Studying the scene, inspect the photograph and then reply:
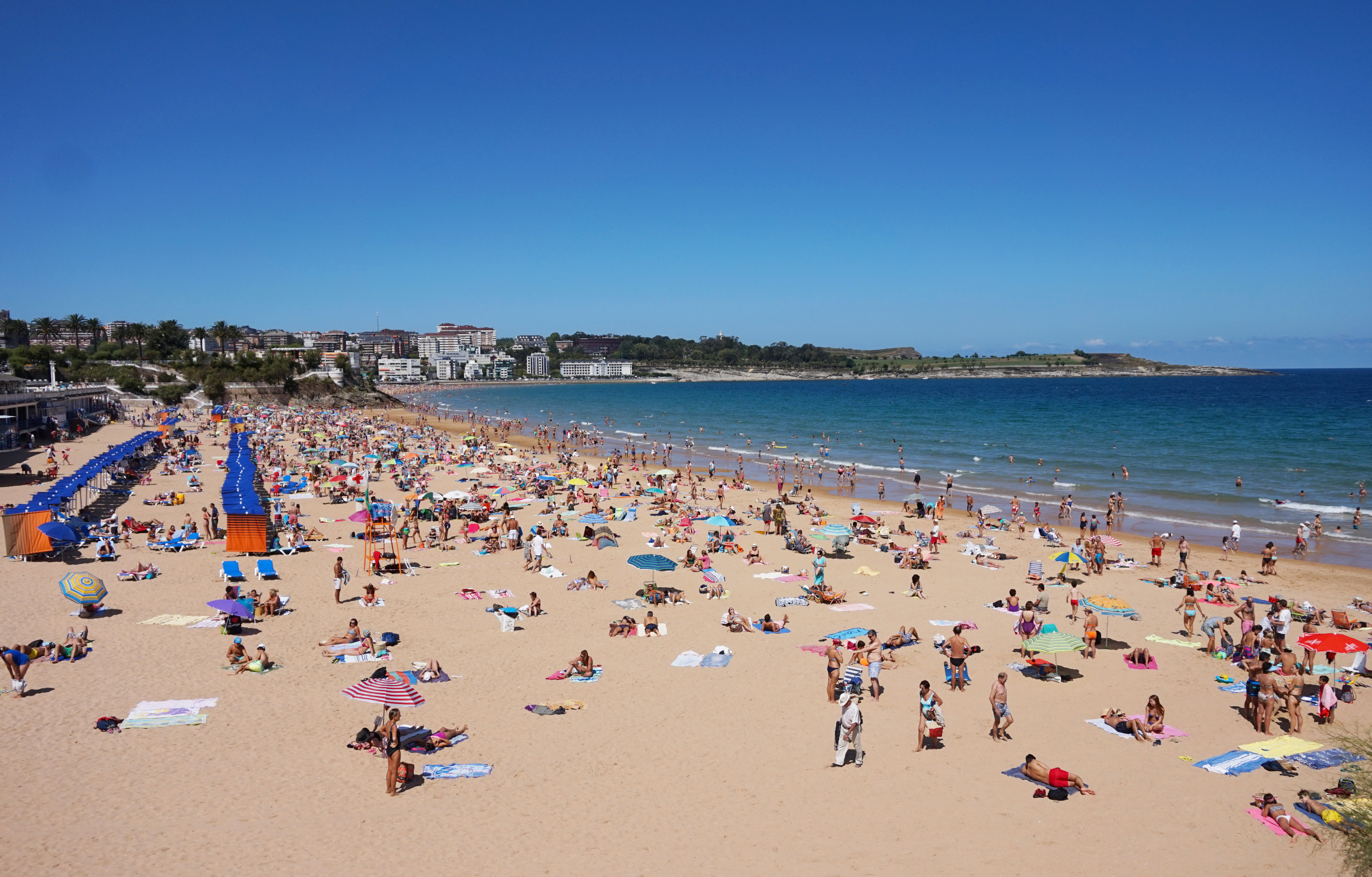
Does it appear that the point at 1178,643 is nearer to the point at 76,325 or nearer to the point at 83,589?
the point at 83,589

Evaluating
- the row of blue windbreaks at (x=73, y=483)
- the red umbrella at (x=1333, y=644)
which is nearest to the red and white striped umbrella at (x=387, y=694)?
the row of blue windbreaks at (x=73, y=483)

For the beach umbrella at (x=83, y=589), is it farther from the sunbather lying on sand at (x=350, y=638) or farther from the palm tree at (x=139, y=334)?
the palm tree at (x=139, y=334)

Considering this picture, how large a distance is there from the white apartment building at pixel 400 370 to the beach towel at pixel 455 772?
174446 millimetres

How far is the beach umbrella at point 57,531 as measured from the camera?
1688 cm

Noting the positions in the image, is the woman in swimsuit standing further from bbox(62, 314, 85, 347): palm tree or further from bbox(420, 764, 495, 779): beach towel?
bbox(62, 314, 85, 347): palm tree

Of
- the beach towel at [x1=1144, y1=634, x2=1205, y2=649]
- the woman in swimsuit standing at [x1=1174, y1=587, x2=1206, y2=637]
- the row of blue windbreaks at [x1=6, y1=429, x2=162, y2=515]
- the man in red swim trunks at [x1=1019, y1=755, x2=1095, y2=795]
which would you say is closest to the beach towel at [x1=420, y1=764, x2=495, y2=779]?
the man in red swim trunks at [x1=1019, y1=755, x2=1095, y2=795]

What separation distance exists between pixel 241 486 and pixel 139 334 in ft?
297

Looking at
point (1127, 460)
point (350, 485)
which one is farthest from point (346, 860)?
point (1127, 460)

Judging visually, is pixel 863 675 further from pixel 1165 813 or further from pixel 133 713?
pixel 133 713

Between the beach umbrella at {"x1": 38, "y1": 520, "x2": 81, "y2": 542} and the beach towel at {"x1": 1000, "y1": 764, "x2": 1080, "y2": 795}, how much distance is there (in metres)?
18.9

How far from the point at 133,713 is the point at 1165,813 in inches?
464

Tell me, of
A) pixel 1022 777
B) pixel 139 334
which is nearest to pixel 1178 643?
pixel 1022 777

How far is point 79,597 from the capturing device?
43.1ft

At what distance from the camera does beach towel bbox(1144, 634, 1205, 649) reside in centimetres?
1317
